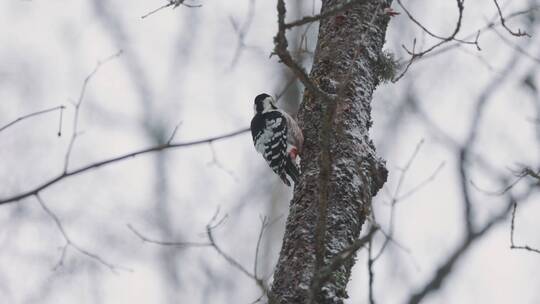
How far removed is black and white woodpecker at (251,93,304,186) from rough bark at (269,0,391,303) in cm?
22

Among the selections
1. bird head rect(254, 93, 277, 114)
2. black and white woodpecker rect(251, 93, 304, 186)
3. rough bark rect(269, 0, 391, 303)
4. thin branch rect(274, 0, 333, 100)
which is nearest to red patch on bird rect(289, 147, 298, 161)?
black and white woodpecker rect(251, 93, 304, 186)

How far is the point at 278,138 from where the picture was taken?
5.01m

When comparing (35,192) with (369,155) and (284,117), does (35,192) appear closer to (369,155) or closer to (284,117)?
(369,155)

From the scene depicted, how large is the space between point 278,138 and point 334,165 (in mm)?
1628

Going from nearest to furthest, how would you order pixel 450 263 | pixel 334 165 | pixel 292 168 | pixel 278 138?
pixel 334 165 < pixel 292 168 < pixel 278 138 < pixel 450 263

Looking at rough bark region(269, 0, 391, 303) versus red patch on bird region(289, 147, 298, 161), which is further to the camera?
red patch on bird region(289, 147, 298, 161)

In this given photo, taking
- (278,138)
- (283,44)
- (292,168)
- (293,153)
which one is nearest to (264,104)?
(278,138)

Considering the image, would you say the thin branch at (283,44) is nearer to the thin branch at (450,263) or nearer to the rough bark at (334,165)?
the rough bark at (334,165)

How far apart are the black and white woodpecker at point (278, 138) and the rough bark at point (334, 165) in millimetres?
218

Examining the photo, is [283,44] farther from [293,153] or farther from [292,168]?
[292,168]

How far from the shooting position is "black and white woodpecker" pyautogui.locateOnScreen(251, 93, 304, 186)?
4402 millimetres

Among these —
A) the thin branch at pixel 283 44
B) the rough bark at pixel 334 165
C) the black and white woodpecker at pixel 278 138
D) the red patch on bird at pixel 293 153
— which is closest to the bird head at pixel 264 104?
the black and white woodpecker at pixel 278 138

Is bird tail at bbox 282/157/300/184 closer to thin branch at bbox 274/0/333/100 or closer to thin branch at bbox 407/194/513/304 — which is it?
thin branch at bbox 407/194/513/304

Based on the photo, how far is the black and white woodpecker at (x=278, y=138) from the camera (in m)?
4.40
